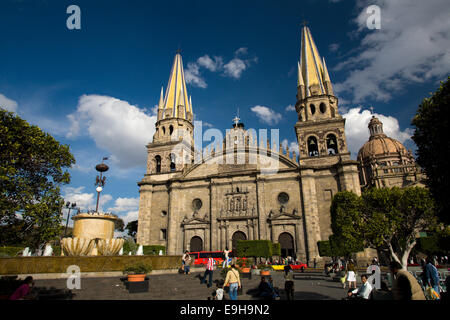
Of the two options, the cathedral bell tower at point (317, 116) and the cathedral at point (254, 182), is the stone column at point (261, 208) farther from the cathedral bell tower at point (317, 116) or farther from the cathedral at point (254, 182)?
the cathedral bell tower at point (317, 116)

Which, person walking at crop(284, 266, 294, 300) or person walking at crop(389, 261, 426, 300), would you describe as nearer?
person walking at crop(389, 261, 426, 300)

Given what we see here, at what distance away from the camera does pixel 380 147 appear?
56.9 metres

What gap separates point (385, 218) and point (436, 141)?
29.2ft

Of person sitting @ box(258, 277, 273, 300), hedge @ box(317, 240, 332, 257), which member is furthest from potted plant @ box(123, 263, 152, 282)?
hedge @ box(317, 240, 332, 257)

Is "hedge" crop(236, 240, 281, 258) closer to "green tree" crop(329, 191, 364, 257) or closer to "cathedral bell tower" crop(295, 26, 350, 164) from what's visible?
"green tree" crop(329, 191, 364, 257)

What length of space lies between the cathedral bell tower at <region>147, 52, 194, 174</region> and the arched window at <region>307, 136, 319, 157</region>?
16.2m

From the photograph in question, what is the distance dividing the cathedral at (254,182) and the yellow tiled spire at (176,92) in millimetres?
1269

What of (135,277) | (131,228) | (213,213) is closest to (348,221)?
(135,277)

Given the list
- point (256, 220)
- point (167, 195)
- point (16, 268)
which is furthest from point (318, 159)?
point (16, 268)

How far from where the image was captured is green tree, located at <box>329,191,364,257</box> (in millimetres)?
17203

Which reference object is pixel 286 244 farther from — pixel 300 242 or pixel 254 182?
pixel 254 182

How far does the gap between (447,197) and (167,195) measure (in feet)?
95.4

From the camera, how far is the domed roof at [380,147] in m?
55.5
